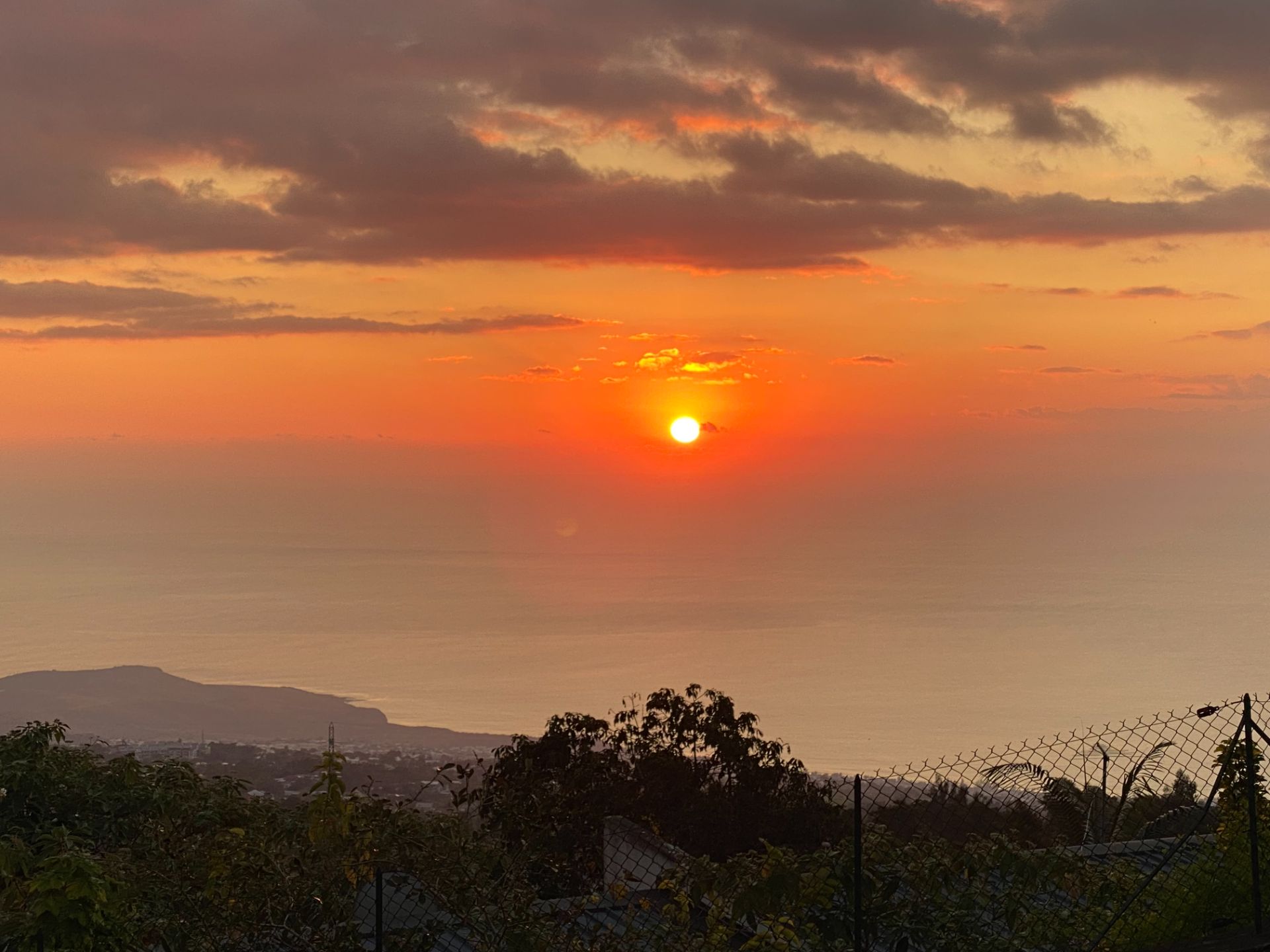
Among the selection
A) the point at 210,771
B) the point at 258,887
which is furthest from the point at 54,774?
the point at 210,771

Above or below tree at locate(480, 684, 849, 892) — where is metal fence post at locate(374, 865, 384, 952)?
below

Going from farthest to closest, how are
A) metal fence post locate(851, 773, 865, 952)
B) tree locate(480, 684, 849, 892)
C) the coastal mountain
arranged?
the coastal mountain → tree locate(480, 684, 849, 892) → metal fence post locate(851, 773, 865, 952)

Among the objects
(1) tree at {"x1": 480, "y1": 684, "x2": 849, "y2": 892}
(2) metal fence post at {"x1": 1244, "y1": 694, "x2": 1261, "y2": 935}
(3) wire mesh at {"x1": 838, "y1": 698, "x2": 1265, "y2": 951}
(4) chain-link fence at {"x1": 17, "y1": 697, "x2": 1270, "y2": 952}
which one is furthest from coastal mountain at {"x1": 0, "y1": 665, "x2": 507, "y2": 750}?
(2) metal fence post at {"x1": 1244, "y1": 694, "x2": 1261, "y2": 935}

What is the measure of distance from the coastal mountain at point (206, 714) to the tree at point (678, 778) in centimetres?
11763

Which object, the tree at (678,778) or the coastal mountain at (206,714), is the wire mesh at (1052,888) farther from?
the coastal mountain at (206,714)

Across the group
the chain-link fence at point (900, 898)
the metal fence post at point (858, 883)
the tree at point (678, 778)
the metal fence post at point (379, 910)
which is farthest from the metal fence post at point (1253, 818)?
the tree at point (678, 778)

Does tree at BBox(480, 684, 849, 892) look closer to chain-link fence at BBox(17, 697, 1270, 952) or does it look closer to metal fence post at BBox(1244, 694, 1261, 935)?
chain-link fence at BBox(17, 697, 1270, 952)

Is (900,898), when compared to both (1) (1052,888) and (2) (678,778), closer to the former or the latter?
(1) (1052,888)

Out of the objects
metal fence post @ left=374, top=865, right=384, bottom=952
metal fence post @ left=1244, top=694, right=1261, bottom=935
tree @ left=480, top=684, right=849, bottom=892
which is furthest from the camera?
tree @ left=480, top=684, right=849, bottom=892

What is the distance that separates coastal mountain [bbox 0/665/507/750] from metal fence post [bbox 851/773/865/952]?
138804mm

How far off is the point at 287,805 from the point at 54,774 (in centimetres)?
311

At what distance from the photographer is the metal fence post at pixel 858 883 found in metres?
7.98

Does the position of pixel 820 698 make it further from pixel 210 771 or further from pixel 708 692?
pixel 708 692

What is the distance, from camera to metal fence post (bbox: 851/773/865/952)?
314 inches
